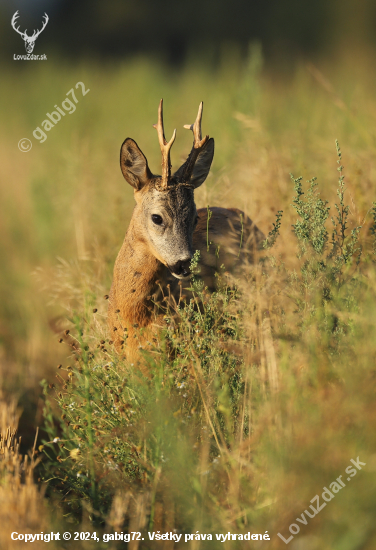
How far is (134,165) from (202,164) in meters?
0.60

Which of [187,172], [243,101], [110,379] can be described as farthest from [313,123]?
[110,379]

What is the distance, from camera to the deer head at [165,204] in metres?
4.30

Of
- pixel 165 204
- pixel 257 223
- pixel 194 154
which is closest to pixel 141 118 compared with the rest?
pixel 257 223

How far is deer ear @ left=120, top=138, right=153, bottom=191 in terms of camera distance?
4.64 metres

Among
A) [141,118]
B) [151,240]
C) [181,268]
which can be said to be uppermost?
[141,118]

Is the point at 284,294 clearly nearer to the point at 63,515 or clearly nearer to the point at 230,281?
the point at 230,281

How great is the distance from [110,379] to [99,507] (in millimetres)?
838

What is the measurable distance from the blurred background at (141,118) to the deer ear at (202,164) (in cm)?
42

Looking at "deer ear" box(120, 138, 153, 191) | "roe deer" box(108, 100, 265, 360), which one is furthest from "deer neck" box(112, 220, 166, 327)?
"deer ear" box(120, 138, 153, 191)

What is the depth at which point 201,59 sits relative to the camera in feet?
53.1

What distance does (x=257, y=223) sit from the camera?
6293 millimetres

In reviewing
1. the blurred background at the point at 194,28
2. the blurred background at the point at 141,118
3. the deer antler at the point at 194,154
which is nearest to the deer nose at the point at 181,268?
the deer antler at the point at 194,154

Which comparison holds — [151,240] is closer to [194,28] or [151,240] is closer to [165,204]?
[165,204]

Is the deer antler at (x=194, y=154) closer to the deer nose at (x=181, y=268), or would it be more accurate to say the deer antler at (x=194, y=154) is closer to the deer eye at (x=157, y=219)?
the deer eye at (x=157, y=219)
